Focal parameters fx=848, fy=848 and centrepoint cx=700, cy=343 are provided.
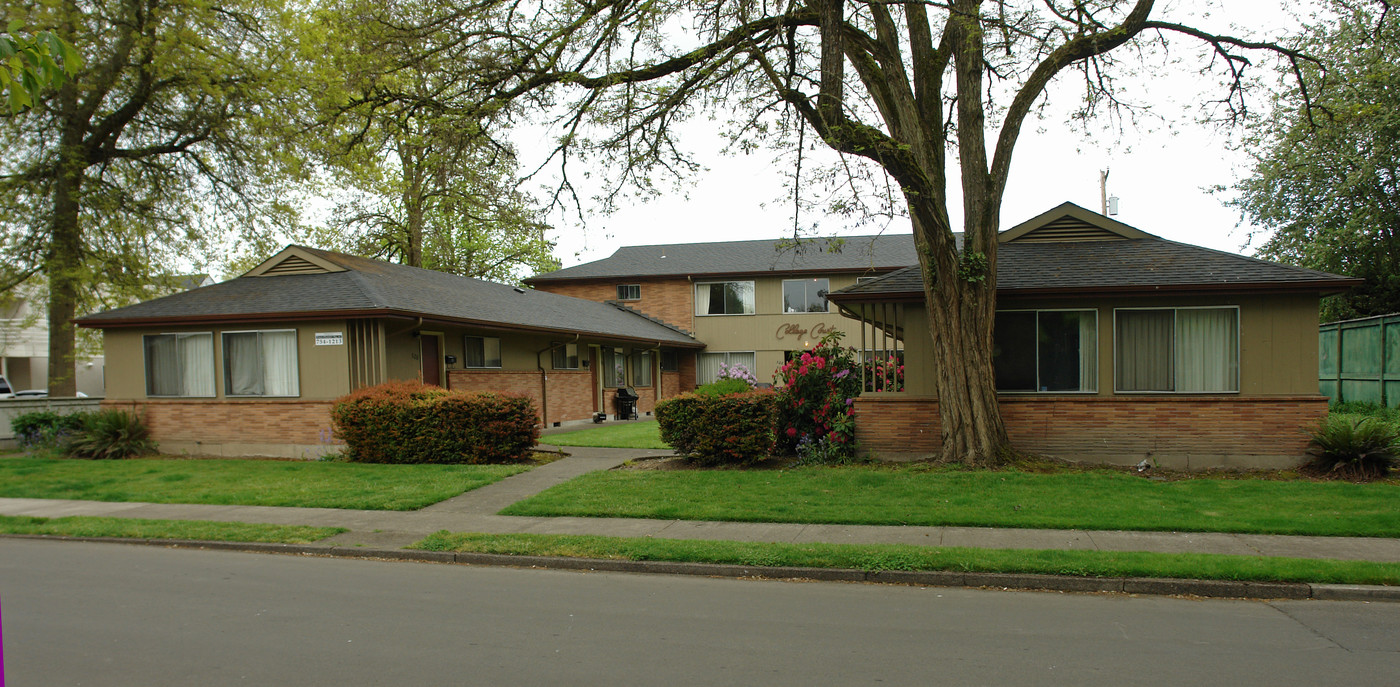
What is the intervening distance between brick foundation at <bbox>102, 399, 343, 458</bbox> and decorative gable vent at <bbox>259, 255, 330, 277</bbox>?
11.3 feet

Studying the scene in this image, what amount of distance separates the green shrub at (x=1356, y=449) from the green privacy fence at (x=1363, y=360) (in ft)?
36.4

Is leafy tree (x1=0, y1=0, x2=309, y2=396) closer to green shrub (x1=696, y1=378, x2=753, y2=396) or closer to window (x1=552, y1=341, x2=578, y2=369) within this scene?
window (x1=552, y1=341, x2=578, y2=369)

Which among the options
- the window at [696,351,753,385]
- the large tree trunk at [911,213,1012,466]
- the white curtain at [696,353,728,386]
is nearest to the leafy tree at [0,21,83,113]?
the large tree trunk at [911,213,1012,466]

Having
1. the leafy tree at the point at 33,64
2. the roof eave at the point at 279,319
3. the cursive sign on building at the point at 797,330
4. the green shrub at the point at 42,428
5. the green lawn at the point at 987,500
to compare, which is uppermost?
the leafy tree at the point at 33,64

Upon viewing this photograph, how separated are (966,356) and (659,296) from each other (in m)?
22.9

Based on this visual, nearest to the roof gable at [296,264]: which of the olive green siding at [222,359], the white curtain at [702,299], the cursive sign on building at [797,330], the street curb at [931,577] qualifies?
the olive green siding at [222,359]

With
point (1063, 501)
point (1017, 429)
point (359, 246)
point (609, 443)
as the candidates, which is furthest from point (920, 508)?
point (359, 246)

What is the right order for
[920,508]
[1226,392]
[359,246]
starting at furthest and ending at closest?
[359,246], [1226,392], [920,508]

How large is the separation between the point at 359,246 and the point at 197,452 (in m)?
19.4

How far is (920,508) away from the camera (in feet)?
34.4

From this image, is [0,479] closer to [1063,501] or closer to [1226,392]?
[1063,501]

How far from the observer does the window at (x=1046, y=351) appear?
14.3 meters

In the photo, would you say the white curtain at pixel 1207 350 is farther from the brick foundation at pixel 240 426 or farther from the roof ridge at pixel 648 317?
the roof ridge at pixel 648 317

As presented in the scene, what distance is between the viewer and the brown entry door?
19.0 m
